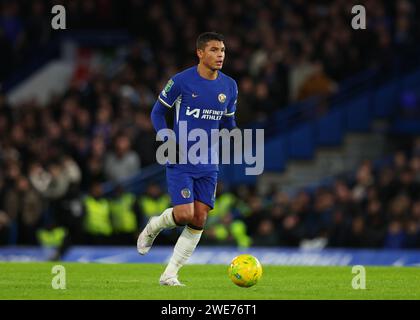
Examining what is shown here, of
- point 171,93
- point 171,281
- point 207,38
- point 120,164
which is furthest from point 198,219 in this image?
point 120,164

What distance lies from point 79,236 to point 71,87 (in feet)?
19.8

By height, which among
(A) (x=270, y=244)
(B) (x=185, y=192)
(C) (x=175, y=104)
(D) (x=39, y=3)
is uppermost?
(D) (x=39, y=3)

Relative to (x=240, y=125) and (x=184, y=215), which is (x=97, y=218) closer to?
(x=240, y=125)

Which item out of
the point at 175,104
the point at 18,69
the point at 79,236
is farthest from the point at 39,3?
the point at 175,104

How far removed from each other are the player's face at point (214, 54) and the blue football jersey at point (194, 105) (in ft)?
0.70

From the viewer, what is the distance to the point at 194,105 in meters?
13.2

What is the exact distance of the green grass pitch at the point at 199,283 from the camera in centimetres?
1228

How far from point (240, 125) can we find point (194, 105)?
12.1 meters

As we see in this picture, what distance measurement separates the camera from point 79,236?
2256 cm

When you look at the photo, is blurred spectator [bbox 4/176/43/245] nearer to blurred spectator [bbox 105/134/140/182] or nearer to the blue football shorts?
blurred spectator [bbox 105/134/140/182]

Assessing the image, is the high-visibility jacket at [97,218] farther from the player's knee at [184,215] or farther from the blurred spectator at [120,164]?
the player's knee at [184,215]

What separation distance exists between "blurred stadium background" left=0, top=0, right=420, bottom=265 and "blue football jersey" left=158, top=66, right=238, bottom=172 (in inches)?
282

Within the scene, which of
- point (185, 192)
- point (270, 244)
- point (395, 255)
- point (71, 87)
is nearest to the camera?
point (185, 192)
